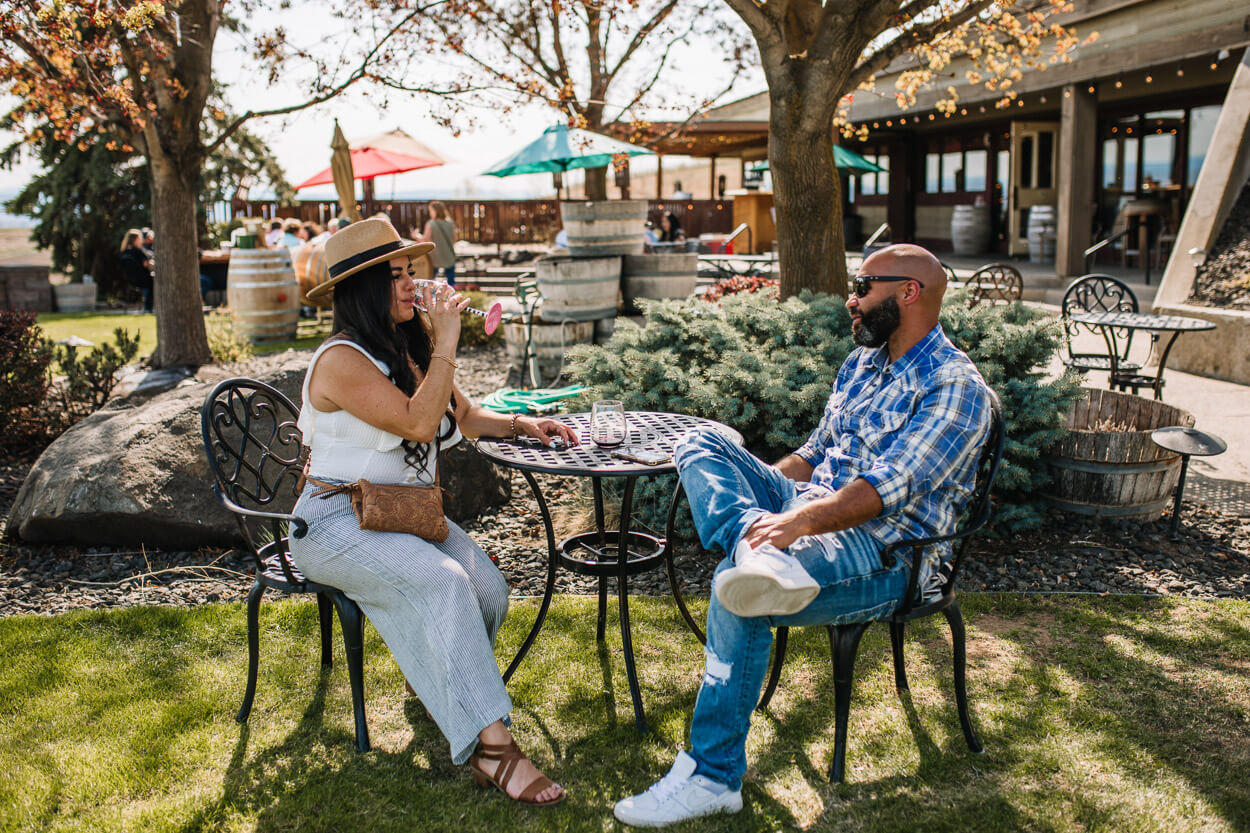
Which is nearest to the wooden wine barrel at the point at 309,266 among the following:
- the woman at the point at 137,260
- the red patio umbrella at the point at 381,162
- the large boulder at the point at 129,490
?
the red patio umbrella at the point at 381,162

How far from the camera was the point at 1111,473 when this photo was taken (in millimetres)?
4578

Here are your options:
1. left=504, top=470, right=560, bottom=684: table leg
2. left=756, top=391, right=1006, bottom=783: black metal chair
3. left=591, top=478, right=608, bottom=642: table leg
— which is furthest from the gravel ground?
left=756, top=391, right=1006, bottom=783: black metal chair

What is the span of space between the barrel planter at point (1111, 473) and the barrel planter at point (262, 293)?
376 inches

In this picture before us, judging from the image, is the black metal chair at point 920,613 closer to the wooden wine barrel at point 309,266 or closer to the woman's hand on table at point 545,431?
the woman's hand on table at point 545,431

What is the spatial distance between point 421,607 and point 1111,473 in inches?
135

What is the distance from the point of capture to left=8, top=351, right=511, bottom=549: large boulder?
4531 mm

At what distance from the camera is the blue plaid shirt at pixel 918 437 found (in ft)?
8.24

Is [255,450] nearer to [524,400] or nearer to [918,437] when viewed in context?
[524,400]

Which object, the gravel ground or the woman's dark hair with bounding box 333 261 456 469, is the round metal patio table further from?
the gravel ground

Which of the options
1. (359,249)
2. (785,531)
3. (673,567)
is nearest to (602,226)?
(673,567)

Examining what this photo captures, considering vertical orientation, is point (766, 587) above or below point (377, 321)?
below

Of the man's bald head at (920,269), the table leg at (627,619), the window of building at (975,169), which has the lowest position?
the table leg at (627,619)

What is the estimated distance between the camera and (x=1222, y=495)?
520cm

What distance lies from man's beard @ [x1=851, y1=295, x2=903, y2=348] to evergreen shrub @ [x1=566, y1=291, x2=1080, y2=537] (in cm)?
170
